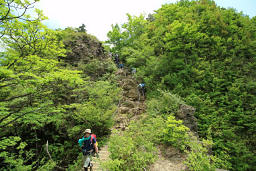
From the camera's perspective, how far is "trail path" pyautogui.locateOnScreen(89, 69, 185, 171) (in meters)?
4.32

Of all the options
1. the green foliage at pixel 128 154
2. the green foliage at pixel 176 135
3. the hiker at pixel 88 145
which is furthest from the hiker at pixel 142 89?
the hiker at pixel 88 145

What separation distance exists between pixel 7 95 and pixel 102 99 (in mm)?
5064

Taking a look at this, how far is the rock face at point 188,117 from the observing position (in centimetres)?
638

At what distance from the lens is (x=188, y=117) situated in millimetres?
6602

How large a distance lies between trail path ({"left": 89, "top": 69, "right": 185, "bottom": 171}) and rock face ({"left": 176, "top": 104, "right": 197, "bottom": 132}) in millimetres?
2204

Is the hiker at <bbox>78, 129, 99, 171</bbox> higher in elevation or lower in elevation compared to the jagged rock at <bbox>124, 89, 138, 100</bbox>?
lower

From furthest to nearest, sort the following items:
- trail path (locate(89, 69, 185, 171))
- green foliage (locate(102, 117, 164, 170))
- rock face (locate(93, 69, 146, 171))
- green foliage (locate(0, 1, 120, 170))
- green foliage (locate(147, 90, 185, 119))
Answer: rock face (locate(93, 69, 146, 171)) < green foliage (locate(147, 90, 185, 119)) < trail path (locate(89, 69, 185, 171)) < green foliage (locate(0, 1, 120, 170)) < green foliage (locate(102, 117, 164, 170))

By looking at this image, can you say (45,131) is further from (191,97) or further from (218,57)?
(218,57)

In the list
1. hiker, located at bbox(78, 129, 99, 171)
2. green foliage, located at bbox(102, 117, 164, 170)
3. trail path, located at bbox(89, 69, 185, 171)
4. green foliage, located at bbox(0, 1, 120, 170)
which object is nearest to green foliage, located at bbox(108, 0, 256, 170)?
trail path, located at bbox(89, 69, 185, 171)

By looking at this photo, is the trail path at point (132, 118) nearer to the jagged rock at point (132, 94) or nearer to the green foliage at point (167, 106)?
the jagged rock at point (132, 94)

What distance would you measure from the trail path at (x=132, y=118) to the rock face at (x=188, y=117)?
2.20 meters

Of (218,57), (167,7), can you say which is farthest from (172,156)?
(167,7)

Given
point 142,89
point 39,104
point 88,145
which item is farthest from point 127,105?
point 39,104

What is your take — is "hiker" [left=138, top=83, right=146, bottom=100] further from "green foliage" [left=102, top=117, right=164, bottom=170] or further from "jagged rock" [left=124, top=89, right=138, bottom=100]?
"green foliage" [left=102, top=117, right=164, bottom=170]
